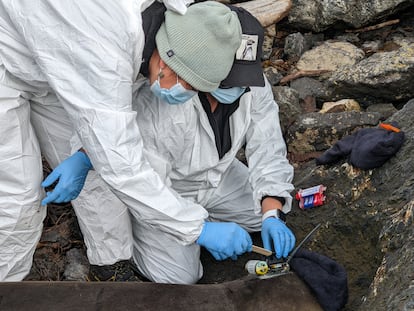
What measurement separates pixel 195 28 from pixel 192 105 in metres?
0.46

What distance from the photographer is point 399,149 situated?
2682 mm

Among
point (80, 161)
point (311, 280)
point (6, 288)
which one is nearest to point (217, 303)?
point (311, 280)

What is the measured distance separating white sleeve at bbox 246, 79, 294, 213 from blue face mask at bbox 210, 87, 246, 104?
30 centimetres

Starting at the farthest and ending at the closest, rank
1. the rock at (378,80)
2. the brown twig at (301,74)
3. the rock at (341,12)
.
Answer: the rock at (341,12) < the brown twig at (301,74) < the rock at (378,80)

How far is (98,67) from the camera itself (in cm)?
219

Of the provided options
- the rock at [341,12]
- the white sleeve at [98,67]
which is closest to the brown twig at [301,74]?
the rock at [341,12]

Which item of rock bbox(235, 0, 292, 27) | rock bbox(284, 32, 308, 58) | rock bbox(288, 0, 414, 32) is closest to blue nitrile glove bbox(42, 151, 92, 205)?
rock bbox(284, 32, 308, 58)

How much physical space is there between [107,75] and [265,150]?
3.22 feet

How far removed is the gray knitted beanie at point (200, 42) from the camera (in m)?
2.25

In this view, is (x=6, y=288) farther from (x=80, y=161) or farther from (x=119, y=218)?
(x=119, y=218)

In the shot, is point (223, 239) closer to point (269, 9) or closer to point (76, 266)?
point (76, 266)

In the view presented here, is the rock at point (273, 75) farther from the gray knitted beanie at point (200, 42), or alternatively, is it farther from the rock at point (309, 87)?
the gray knitted beanie at point (200, 42)

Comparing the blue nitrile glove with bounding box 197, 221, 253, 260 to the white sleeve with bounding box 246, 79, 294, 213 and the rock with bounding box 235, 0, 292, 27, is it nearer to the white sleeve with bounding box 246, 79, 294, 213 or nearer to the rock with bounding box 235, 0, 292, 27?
the white sleeve with bounding box 246, 79, 294, 213

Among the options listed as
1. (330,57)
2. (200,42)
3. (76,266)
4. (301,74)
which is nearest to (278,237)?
(200,42)
